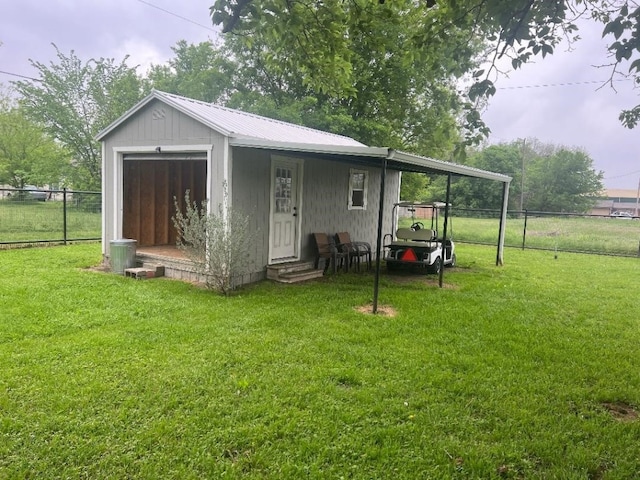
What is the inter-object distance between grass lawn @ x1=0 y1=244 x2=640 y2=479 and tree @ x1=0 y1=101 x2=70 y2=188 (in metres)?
19.3

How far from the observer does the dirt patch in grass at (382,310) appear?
5539 millimetres

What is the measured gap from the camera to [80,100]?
76.3 ft

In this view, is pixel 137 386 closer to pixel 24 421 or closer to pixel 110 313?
pixel 24 421

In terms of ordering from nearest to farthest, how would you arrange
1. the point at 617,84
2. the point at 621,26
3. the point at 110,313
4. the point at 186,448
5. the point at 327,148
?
the point at 186,448 < the point at 621,26 < the point at 617,84 < the point at 110,313 < the point at 327,148

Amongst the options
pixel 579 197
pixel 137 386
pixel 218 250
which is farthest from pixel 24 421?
pixel 579 197

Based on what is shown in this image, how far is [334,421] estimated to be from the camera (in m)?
2.83

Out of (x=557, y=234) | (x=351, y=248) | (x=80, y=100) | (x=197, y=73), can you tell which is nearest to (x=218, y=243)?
(x=351, y=248)

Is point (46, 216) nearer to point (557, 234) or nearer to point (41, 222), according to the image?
Result: point (41, 222)

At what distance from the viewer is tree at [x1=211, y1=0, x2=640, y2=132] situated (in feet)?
10.7

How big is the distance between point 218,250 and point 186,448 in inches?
150

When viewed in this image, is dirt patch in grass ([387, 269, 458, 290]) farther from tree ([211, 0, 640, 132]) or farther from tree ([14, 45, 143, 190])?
tree ([14, 45, 143, 190])

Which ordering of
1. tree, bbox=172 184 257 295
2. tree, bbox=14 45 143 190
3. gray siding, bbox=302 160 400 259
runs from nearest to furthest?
tree, bbox=172 184 257 295, gray siding, bbox=302 160 400 259, tree, bbox=14 45 143 190

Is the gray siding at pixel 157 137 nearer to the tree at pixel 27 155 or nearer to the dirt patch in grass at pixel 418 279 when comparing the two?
the dirt patch in grass at pixel 418 279

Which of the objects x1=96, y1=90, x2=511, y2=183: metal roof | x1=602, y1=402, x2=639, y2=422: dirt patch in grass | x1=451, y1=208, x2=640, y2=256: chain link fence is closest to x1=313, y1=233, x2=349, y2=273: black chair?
x1=96, y1=90, x2=511, y2=183: metal roof
